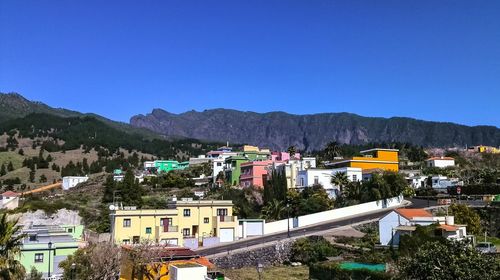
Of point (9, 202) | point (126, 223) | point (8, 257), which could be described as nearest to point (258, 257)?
point (126, 223)

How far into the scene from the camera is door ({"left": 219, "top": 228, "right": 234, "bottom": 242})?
57844 mm

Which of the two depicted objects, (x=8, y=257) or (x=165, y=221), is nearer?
(x=8, y=257)

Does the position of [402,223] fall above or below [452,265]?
below

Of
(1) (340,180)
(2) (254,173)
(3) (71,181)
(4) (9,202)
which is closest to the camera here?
(1) (340,180)

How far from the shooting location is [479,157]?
121m

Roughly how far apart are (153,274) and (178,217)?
24.9 metres

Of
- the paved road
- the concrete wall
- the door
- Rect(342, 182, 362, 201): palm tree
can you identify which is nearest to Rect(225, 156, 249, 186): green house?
Rect(342, 182, 362, 201): palm tree

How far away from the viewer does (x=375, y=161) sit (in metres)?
84.2

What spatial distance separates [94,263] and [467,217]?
40.2m

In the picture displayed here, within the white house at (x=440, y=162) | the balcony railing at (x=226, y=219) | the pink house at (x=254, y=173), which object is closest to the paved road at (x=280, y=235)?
the balcony railing at (x=226, y=219)

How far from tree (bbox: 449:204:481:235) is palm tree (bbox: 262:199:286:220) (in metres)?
20.6

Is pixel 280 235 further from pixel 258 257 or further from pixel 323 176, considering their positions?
pixel 323 176

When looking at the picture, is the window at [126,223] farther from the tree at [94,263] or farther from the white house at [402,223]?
the white house at [402,223]

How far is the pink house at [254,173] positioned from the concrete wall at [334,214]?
1976cm
